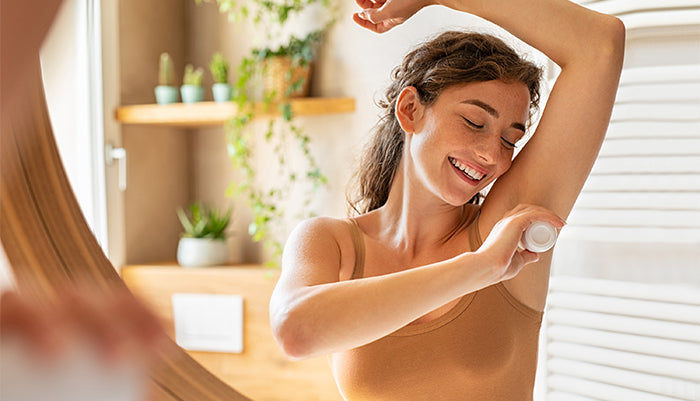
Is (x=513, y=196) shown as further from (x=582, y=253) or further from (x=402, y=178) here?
(x=582, y=253)

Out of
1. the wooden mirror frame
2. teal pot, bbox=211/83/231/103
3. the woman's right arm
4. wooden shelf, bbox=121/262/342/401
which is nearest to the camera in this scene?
the wooden mirror frame

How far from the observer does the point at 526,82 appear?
0.61 metres

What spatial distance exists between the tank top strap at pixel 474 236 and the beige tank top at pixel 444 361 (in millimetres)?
49

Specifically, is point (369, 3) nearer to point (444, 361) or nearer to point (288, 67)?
point (444, 361)

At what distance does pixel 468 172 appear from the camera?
0.57 metres

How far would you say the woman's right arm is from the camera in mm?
470

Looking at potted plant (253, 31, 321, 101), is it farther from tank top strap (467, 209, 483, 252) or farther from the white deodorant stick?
the white deodorant stick

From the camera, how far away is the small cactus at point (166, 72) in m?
1.62

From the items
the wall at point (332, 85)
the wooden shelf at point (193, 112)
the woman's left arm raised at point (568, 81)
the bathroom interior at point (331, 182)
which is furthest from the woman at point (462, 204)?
the wooden shelf at point (193, 112)

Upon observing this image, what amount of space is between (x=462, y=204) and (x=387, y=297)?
0.51ft

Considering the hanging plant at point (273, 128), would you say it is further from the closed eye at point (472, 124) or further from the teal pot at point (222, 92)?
the closed eye at point (472, 124)

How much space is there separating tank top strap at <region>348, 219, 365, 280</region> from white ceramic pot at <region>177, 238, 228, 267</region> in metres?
0.99

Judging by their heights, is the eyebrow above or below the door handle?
above

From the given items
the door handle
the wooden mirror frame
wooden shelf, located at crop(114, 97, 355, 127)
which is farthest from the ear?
the door handle
